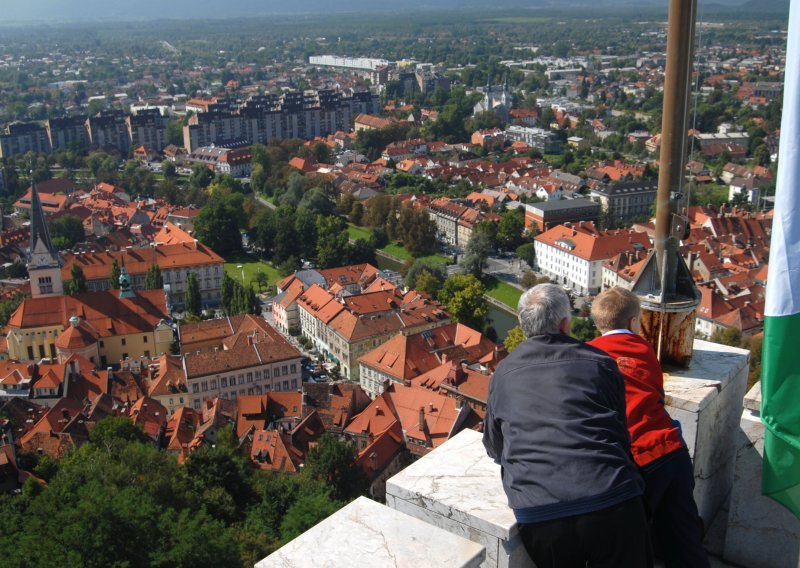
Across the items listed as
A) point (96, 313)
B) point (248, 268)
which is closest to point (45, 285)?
point (96, 313)

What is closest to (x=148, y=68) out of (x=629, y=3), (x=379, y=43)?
(x=379, y=43)

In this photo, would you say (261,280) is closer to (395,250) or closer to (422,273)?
(395,250)

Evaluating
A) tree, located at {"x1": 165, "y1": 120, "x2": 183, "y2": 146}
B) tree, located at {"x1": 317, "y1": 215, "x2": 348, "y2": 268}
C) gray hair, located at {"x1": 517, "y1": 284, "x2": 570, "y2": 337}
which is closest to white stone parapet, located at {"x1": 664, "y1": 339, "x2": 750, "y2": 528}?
gray hair, located at {"x1": 517, "y1": 284, "x2": 570, "y2": 337}

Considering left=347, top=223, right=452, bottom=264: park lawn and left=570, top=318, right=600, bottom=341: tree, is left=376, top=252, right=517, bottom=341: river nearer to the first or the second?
left=570, top=318, right=600, bottom=341: tree

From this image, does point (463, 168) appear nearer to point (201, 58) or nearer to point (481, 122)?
point (481, 122)

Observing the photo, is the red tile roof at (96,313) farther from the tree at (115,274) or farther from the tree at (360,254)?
the tree at (360,254)
